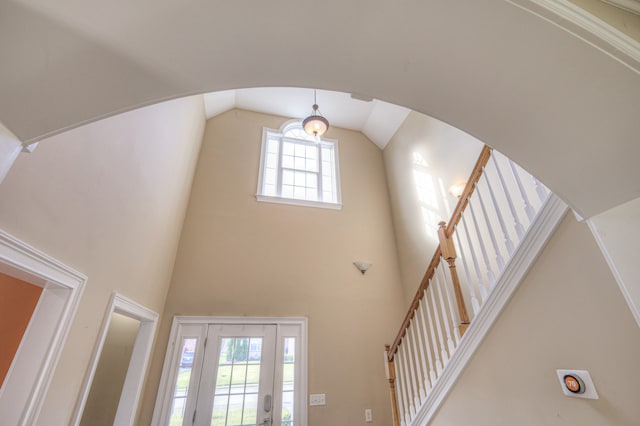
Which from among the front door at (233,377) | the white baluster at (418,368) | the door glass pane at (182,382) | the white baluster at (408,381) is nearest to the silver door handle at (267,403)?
the front door at (233,377)

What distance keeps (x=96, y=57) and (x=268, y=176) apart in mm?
4069

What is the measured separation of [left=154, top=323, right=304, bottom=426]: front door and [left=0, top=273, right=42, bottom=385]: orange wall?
2.04 meters

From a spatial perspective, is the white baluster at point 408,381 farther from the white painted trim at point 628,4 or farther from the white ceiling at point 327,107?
the white ceiling at point 327,107

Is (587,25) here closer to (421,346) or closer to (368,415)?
(421,346)

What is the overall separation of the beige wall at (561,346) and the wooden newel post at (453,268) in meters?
0.31

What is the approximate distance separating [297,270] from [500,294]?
2780 mm

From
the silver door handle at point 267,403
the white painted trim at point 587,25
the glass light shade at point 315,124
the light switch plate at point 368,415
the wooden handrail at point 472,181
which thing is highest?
the glass light shade at point 315,124

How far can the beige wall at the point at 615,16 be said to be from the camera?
2.44 ft

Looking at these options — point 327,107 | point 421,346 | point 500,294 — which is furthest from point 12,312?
point 327,107

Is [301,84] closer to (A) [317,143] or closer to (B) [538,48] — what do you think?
(B) [538,48]

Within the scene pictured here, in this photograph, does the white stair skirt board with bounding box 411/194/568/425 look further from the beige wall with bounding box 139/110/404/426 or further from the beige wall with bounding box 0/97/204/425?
the beige wall with bounding box 0/97/204/425

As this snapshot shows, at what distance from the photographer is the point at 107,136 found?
1810 mm

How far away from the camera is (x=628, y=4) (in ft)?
2.51

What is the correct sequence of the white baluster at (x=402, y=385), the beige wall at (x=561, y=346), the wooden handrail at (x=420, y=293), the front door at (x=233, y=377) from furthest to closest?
the front door at (x=233, y=377) < the white baluster at (x=402, y=385) < the wooden handrail at (x=420, y=293) < the beige wall at (x=561, y=346)
